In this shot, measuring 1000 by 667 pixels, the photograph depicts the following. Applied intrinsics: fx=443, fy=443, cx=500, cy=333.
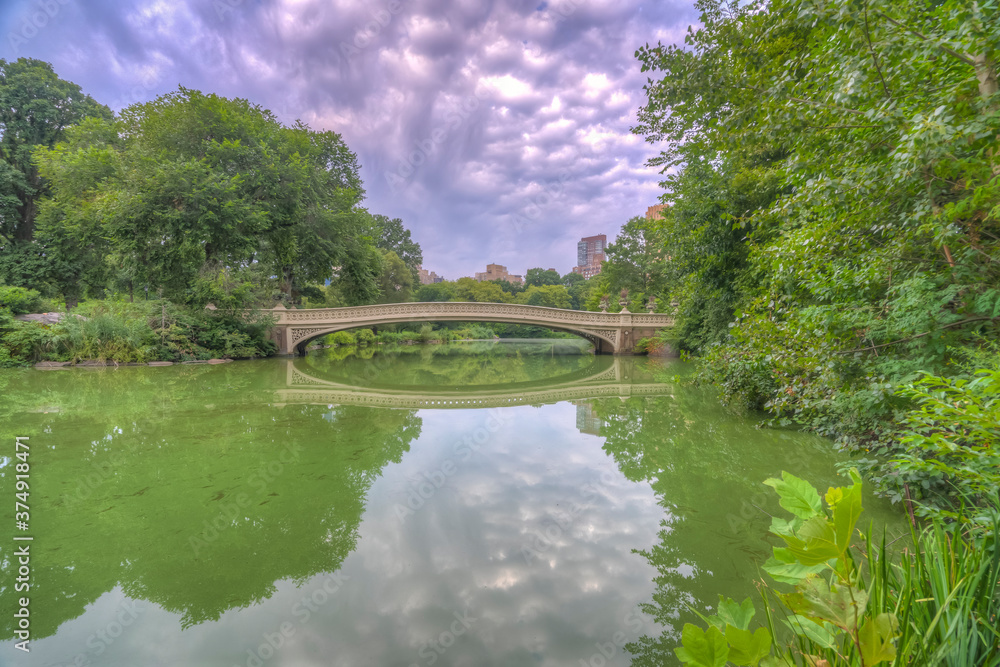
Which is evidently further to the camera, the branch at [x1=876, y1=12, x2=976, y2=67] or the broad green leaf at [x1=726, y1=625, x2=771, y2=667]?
the branch at [x1=876, y1=12, x2=976, y2=67]

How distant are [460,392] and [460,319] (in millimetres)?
8070

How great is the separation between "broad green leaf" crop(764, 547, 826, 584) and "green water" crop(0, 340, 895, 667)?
138 centimetres

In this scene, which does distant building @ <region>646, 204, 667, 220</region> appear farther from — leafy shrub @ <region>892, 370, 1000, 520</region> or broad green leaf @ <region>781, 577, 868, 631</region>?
broad green leaf @ <region>781, 577, 868, 631</region>

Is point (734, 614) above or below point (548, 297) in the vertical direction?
below

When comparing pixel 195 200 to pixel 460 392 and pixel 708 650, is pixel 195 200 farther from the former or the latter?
pixel 708 650

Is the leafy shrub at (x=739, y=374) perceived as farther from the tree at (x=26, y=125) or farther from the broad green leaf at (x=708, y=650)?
the tree at (x=26, y=125)

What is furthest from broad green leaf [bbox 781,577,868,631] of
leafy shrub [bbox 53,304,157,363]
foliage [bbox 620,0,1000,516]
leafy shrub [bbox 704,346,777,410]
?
leafy shrub [bbox 53,304,157,363]

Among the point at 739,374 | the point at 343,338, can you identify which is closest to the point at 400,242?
the point at 343,338

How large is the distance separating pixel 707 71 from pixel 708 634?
13.1 ft

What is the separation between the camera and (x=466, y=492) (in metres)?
3.39

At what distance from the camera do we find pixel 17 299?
11164 mm

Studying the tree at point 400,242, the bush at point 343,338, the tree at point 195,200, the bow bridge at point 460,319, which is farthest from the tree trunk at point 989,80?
the tree at point 400,242

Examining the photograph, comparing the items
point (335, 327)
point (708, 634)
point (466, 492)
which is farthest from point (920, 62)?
point (335, 327)

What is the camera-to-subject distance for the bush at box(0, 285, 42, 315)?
35.6ft
